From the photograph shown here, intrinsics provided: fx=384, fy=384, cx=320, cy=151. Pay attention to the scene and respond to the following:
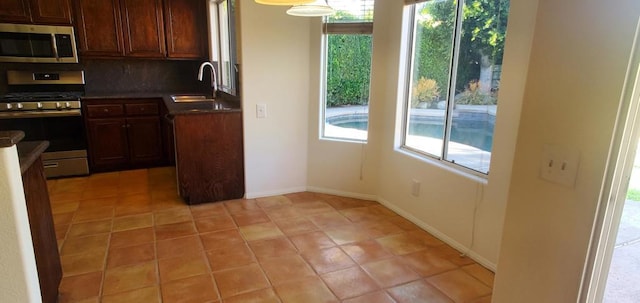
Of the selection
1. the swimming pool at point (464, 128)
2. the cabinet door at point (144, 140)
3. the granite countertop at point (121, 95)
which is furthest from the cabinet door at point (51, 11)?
the swimming pool at point (464, 128)

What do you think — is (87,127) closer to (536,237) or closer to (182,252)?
(182,252)

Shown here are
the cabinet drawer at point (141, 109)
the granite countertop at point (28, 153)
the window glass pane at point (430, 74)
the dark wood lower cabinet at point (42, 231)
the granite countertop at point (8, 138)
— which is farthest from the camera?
the cabinet drawer at point (141, 109)

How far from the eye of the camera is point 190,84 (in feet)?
17.7

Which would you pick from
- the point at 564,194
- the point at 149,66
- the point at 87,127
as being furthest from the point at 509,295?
the point at 149,66

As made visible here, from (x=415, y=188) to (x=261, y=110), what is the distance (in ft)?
5.20

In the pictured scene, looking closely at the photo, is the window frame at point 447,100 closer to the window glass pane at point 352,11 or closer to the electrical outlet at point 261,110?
the window glass pane at point 352,11

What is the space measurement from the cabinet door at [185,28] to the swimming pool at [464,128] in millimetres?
3102

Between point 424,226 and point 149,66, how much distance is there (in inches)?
163

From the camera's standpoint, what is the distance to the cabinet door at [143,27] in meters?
4.60

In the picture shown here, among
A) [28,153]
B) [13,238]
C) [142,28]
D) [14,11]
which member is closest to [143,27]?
[142,28]

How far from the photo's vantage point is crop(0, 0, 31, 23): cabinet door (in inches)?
160

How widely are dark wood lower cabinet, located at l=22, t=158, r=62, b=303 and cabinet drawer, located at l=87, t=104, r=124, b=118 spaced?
2652 millimetres

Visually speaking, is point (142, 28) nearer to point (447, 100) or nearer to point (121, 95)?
point (121, 95)

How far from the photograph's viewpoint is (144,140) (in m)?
4.73
